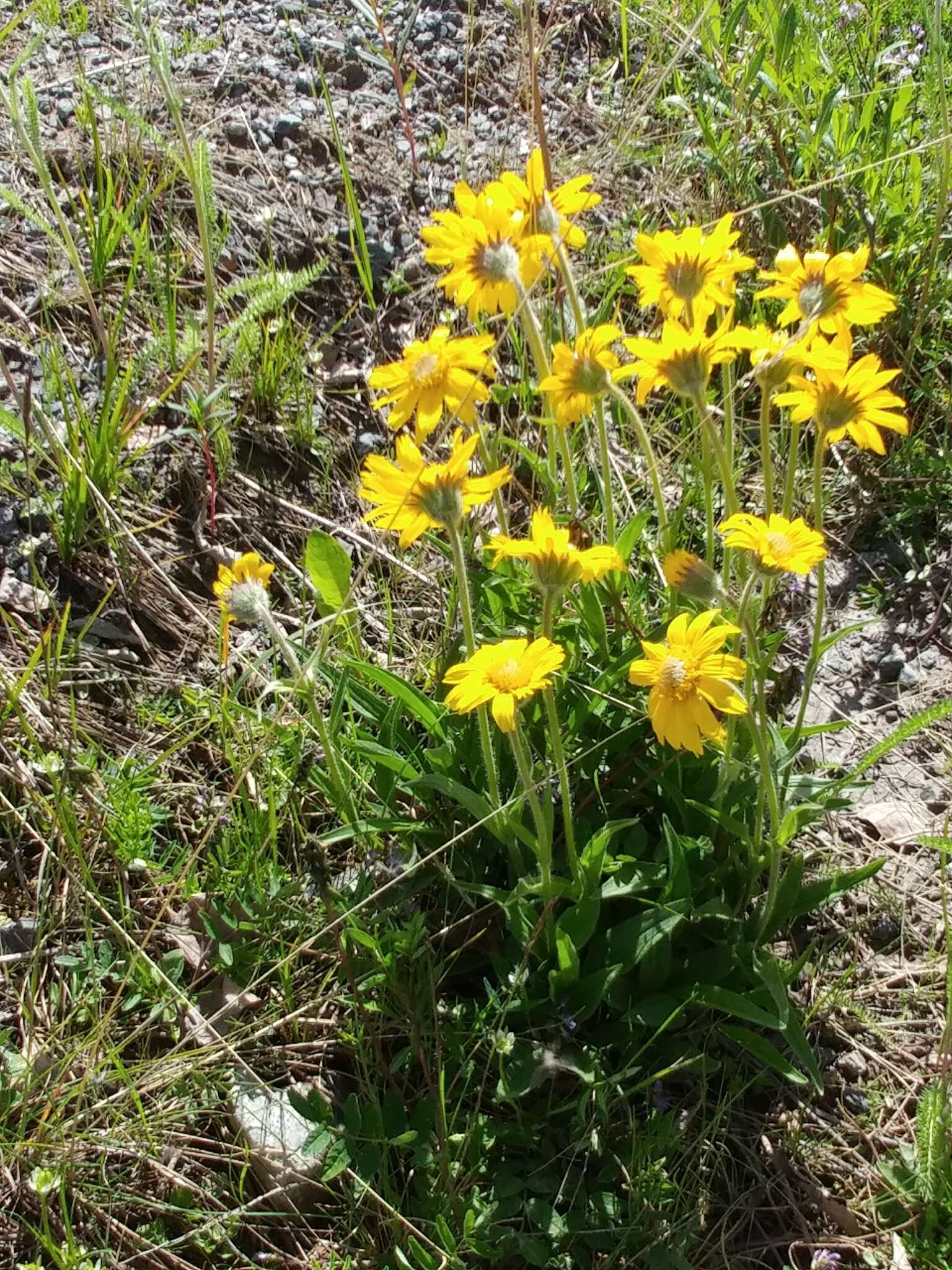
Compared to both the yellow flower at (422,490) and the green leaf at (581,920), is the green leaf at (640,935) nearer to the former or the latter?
the green leaf at (581,920)

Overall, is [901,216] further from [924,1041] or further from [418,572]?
[924,1041]

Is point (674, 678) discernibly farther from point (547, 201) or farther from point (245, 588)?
point (547, 201)

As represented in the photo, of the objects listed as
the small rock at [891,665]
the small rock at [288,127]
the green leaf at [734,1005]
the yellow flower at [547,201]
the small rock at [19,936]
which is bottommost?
the small rock at [19,936]

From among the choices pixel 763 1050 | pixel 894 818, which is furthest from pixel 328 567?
pixel 894 818

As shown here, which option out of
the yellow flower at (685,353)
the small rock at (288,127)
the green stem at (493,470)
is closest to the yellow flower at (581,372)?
the yellow flower at (685,353)

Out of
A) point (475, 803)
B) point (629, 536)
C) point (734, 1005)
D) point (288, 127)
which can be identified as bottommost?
point (734, 1005)

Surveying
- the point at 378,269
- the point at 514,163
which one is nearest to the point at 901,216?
the point at 514,163
